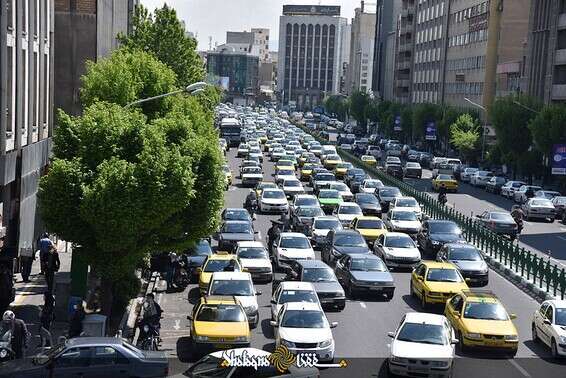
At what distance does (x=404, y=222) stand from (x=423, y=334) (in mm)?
23642

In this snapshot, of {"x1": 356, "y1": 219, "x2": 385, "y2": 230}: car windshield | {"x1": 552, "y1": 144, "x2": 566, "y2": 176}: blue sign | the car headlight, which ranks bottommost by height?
{"x1": 356, "y1": 219, "x2": 385, "y2": 230}: car windshield

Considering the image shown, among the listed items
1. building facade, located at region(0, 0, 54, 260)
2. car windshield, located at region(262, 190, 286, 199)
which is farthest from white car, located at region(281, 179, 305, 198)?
building facade, located at region(0, 0, 54, 260)

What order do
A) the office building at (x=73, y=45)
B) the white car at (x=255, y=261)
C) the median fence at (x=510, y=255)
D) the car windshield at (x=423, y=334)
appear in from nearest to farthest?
the car windshield at (x=423, y=334)
the median fence at (x=510, y=255)
the white car at (x=255, y=261)
the office building at (x=73, y=45)

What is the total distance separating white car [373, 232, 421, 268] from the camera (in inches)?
1432

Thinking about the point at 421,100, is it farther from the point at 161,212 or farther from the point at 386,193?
the point at 161,212

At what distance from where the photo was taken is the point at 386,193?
56.3 m

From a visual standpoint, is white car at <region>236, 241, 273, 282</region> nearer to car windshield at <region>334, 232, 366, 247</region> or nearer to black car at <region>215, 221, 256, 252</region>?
black car at <region>215, 221, 256, 252</region>

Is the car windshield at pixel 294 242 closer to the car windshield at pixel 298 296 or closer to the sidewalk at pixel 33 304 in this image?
the sidewalk at pixel 33 304

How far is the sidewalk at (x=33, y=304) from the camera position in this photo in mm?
24672

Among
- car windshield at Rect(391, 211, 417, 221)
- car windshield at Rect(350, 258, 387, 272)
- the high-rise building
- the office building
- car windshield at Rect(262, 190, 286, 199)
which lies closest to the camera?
car windshield at Rect(350, 258, 387, 272)

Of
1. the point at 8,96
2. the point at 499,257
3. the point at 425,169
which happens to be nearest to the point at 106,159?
the point at 8,96

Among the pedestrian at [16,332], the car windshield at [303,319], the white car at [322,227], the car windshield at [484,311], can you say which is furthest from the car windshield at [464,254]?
the pedestrian at [16,332]

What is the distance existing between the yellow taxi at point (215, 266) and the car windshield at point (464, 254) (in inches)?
313

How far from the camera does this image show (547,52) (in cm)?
8250
